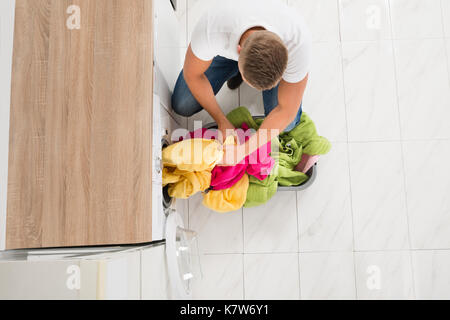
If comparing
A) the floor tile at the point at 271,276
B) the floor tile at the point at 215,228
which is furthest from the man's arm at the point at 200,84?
the floor tile at the point at 271,276

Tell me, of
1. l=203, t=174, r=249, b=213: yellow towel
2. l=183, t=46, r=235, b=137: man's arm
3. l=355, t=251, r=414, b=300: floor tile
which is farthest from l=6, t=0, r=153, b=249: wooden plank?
l=355, t=251, r=414, b=300: floor tile

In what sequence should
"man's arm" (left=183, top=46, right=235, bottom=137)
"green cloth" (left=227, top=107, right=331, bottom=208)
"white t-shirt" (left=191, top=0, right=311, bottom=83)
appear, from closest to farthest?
"white t-shirt" (left=191, top=0, right=311, bottom=83) < "man's arm" (left=183, top=46, right=235, bottom=137) < "green cloth" (left=227, top=107, right=331, bottom=208)

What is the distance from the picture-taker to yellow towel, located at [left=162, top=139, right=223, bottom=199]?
1.26 metres

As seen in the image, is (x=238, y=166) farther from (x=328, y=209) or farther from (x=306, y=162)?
(x=328, y=209)

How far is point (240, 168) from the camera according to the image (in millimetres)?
1464

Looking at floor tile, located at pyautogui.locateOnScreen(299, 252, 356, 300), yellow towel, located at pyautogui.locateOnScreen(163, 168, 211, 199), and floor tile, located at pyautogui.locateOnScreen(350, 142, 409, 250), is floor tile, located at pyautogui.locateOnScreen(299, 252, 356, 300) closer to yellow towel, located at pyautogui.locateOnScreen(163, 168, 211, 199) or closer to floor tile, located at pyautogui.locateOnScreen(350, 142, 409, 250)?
floor tile, located at pyautogui.locateOnScreen(350, 142, 409, 250)

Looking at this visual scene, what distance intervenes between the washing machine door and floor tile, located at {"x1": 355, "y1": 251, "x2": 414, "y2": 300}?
0.91m

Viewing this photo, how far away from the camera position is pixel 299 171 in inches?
66.9

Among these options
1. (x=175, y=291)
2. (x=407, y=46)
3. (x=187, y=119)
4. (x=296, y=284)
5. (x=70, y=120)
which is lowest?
(x=296, y=284)

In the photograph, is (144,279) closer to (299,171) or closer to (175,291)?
(175,291)

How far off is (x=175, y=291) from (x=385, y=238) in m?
1.18

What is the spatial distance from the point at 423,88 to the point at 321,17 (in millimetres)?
708

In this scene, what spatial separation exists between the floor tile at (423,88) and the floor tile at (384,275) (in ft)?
2.23
